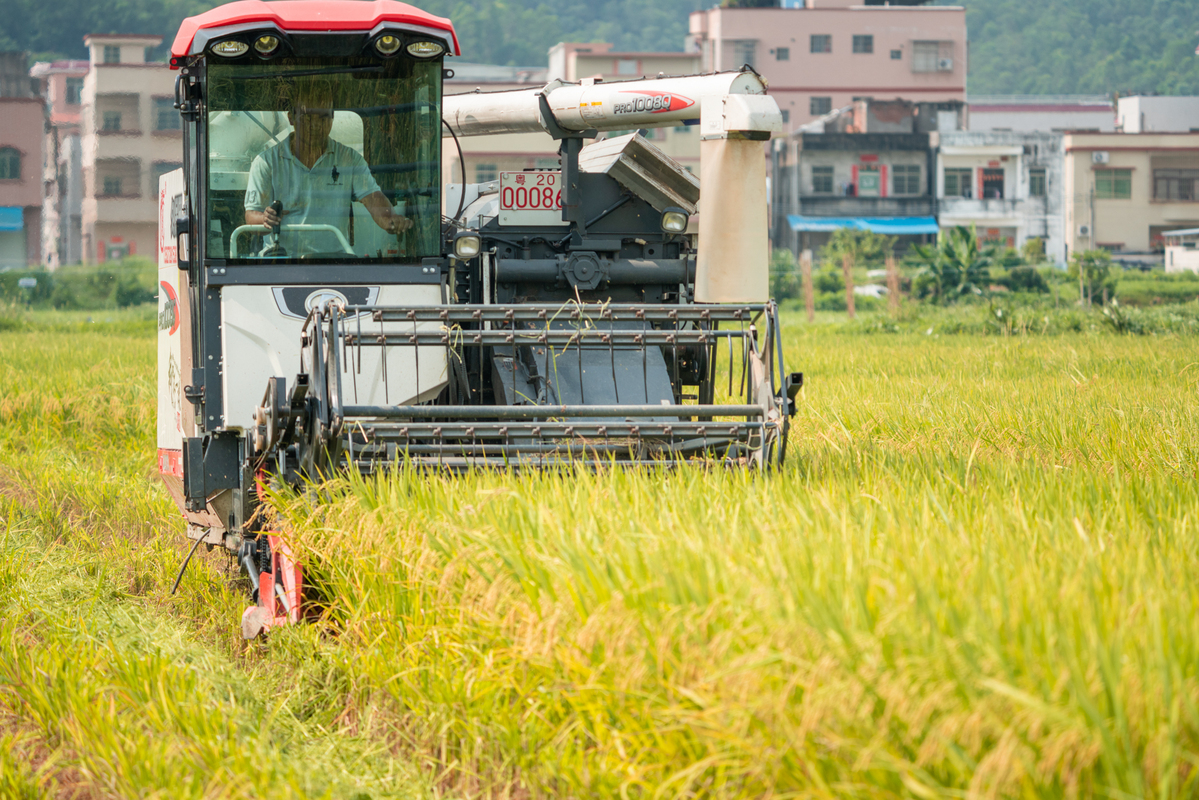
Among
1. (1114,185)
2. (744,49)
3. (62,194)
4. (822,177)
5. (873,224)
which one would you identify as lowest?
(873,224)

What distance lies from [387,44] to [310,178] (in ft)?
2.55

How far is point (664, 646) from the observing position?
3.22m

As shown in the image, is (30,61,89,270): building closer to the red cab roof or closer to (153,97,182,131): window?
(153,97,182,131): window

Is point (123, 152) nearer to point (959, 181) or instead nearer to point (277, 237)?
point (959, 181)

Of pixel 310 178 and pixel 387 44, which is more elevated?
pixel 387 44

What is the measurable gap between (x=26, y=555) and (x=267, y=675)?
282 cm

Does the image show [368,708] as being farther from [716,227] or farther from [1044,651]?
[716,227]

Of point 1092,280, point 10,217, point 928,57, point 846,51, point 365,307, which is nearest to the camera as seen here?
point 365,307

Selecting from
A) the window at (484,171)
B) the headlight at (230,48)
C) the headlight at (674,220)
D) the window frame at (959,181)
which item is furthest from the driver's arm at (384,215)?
the window frame at (959,181)

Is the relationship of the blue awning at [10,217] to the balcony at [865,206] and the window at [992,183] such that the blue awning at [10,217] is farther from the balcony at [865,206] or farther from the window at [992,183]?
the window at [992,183]

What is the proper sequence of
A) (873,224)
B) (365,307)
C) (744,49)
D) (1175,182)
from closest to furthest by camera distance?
(365,307) → (873,224) → (1175,182) → (744,49)

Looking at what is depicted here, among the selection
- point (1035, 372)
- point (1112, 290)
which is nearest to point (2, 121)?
point (1112, 290)

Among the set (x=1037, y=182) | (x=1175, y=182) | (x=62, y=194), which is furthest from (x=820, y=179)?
(x=62, y=194)

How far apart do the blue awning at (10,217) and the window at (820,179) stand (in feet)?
125
